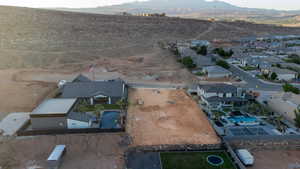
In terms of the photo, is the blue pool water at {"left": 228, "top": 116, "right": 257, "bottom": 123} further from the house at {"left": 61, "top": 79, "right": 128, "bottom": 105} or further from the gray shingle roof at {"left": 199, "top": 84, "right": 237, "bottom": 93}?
the house at {"left": 61, "top": 79, "right": 128, "bottom": 105}

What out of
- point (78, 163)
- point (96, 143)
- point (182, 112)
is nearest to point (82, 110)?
point (96, 143)

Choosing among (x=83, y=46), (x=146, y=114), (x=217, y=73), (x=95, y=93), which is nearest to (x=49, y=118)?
(x=95, y=93)

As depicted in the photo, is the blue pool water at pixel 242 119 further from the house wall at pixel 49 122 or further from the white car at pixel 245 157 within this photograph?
the house wall at pixel 49 122

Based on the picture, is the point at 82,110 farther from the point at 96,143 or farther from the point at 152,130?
the point at 152,130

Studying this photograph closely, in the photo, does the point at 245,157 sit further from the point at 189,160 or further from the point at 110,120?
the point at 110,120

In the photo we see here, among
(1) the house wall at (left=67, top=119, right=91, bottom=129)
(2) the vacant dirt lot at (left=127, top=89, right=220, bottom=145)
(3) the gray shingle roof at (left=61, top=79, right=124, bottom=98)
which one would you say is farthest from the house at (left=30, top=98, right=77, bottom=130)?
(2) the vacant dirt lot at (left=127, top=89, right=220, bottom=145)
